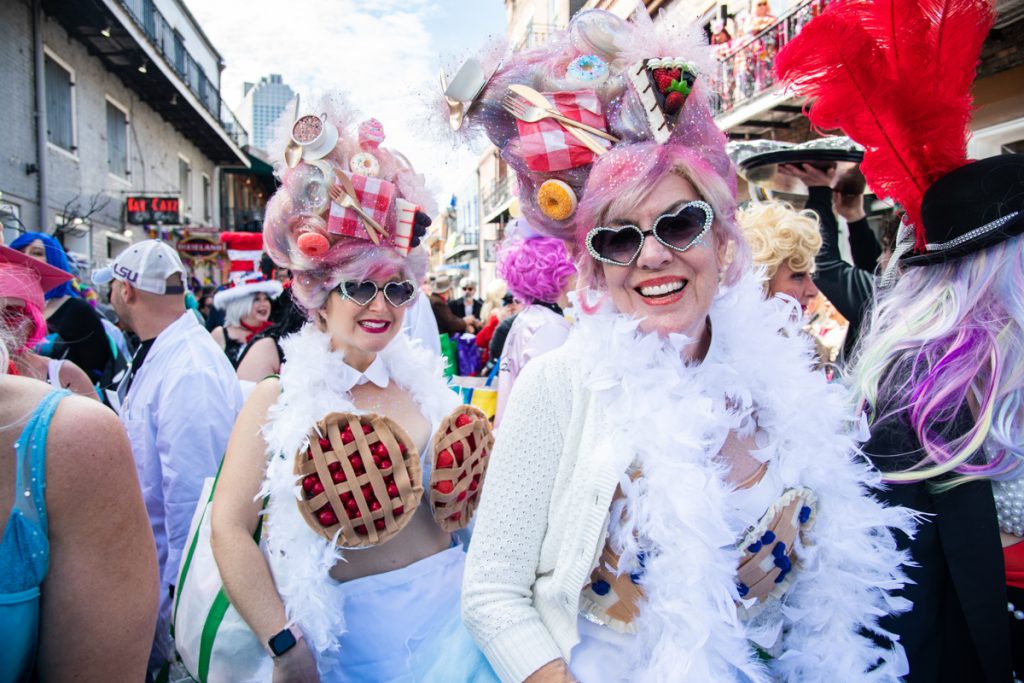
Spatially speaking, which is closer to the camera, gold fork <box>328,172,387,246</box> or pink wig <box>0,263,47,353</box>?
pink wig <box>0,263,47,353</box>

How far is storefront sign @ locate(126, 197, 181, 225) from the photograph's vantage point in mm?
14039

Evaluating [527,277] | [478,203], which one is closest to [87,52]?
[527,277]

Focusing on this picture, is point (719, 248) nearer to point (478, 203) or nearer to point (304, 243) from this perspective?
point (304, 243)

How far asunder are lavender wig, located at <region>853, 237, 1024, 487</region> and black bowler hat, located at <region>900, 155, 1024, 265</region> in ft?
0.15

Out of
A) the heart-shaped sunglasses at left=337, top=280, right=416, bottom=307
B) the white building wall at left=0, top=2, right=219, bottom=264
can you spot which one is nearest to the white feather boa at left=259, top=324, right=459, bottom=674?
the heart-shaped sunglasses at left=337, top=280, right=416, bottom=307

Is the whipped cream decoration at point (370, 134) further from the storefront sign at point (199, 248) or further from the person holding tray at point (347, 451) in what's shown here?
the storefront sign at point (199, 248)

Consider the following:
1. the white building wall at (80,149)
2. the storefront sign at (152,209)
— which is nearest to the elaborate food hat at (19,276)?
the white building wall at (80,149)

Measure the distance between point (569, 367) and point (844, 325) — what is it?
3.59 meters

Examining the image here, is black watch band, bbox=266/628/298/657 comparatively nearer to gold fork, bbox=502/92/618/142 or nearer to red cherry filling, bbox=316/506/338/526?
red cherry filling, bbox=316/506/338/526

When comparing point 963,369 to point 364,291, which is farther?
point 364,291

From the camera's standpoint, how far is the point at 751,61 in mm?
9656

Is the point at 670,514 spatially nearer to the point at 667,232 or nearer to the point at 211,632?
the point at 667,232

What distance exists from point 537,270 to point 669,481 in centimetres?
221

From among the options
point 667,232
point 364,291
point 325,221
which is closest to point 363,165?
point 325,221
